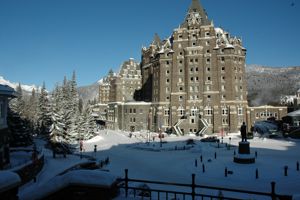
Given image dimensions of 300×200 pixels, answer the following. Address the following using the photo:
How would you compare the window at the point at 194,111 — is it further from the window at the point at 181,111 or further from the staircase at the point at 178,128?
the staircase at the point at 178,128

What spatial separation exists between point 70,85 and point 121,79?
16329 mm

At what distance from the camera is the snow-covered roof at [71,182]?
900 centimetres

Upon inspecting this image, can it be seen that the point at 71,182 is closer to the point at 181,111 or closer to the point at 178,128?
the point at 178,128

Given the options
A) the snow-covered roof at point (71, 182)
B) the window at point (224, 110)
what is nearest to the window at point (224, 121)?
the window at point (224, 110)

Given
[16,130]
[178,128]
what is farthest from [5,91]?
[178,128]

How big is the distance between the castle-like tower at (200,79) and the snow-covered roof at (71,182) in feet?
209

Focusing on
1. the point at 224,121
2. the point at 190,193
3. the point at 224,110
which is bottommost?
the point at 190,193

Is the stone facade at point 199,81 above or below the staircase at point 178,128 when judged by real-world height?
above

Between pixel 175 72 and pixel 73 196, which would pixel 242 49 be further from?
pixel 73 196

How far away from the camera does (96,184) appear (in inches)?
370

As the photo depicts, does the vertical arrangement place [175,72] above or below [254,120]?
above

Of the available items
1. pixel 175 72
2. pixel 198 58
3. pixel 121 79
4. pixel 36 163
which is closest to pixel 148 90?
pixel 121 79

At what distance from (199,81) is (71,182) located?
67003mm

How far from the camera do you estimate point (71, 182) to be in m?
9.35
